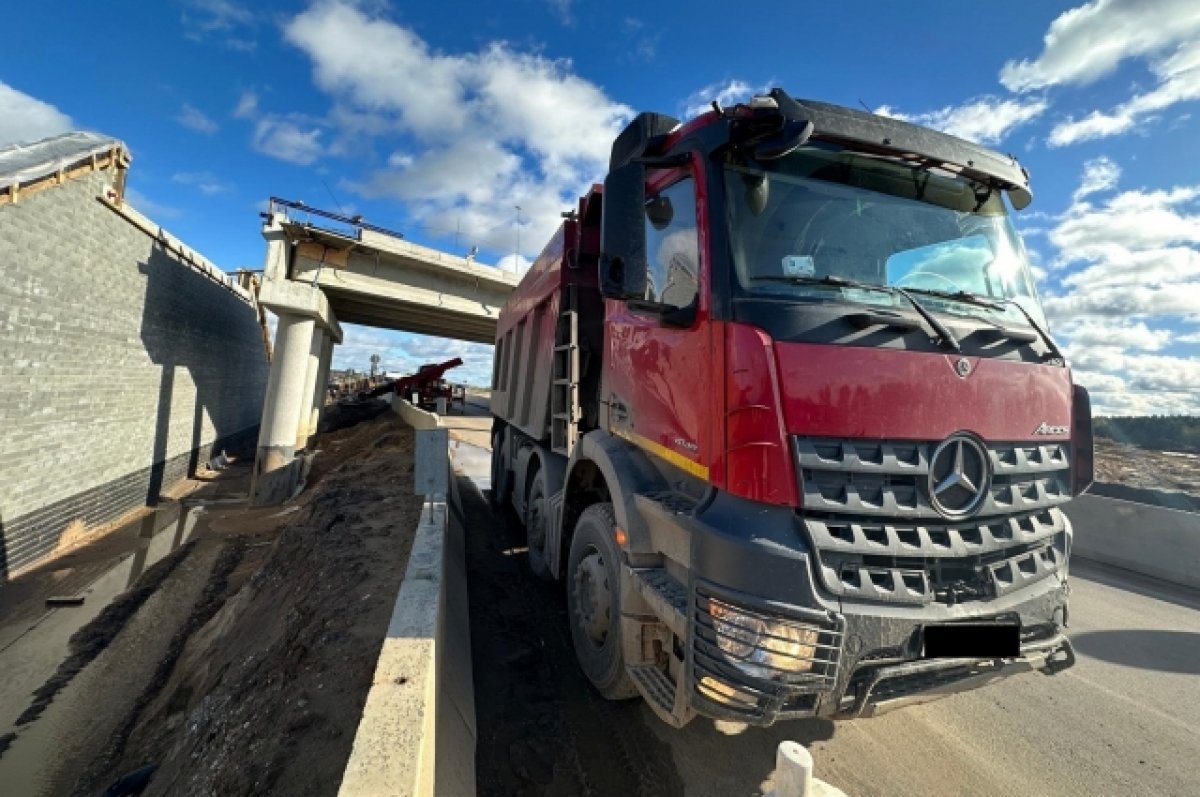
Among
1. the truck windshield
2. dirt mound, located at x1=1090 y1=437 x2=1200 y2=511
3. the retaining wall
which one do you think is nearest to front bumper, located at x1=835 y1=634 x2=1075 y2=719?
the truck windshield

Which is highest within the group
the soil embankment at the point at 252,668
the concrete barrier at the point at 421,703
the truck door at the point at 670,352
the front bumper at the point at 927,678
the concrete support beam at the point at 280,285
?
the concrete support beam at the point at 280,285

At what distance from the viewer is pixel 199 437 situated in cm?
1445

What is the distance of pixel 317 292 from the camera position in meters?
15.7

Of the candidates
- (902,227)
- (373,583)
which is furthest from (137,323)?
(902,227)

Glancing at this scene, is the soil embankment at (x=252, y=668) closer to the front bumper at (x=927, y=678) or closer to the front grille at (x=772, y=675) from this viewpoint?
the front grille at (x=772, y=675)

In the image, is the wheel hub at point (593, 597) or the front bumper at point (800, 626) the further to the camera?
the wheel hub at point (593, 597)

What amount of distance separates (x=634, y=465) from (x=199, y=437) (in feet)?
54.5

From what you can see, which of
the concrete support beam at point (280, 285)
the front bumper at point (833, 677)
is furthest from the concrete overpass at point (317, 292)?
the front bumper at point (833, 677)

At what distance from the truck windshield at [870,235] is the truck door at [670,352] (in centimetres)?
29

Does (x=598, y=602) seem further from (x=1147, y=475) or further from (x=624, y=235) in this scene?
(x=1147, y=475)

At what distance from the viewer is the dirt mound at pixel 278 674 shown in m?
2.80

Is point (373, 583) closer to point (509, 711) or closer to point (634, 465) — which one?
point (509, 711)

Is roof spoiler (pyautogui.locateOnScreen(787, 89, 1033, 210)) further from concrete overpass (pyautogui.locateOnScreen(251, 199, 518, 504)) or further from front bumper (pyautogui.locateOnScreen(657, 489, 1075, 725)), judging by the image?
concrete overpass (pyautogui.locateOnScreen(251, 199, 518, 504))

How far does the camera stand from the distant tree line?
17781mm
